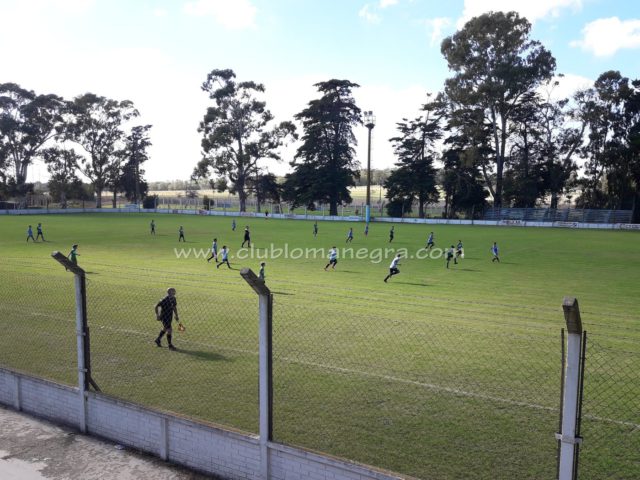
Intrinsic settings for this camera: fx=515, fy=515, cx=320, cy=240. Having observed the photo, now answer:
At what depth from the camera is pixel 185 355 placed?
375 inches

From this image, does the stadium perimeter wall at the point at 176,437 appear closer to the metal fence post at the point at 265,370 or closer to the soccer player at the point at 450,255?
the metal fence post at the point at 265,370

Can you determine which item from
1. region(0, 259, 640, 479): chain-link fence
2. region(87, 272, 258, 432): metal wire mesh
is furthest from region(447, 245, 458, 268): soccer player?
region(87, 272, 258, 432): metal wire mesh

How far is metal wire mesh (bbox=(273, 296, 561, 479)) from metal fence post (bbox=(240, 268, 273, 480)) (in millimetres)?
1016

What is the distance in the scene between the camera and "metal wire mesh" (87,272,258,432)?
289 inches

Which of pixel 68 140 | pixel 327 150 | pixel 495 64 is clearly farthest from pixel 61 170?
pixel 495 64

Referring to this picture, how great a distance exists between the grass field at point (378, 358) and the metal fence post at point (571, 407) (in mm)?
1156

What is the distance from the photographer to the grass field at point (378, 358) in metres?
6.25

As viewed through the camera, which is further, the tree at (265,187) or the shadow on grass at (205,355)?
the tree at (265,187)

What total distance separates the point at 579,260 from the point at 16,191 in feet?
271

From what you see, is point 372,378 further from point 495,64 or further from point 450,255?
point 495,64

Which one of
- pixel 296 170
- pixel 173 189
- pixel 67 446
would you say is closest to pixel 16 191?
pixel 296 170

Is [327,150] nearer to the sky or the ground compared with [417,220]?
A: nearer to the sky

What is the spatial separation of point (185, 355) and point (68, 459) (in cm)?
361

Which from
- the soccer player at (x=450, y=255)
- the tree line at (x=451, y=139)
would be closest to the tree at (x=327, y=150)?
the tree line at (x=451, y=139)
